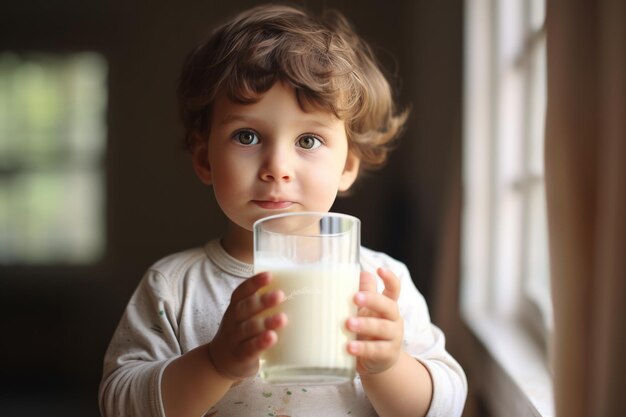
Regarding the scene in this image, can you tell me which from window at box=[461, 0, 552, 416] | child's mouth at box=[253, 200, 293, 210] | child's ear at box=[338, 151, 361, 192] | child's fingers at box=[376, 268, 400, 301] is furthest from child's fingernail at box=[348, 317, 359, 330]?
window at box=[461, 0, 552, 416]

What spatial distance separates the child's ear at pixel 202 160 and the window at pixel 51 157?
269cm

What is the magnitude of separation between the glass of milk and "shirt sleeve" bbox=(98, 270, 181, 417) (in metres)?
0.28

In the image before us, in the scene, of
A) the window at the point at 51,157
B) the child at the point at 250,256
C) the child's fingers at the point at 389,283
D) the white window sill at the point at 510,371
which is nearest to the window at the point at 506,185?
the white window sill at the point at 510,371

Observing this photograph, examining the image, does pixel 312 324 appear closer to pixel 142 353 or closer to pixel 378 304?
pixel 378 304

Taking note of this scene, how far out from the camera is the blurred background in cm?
337

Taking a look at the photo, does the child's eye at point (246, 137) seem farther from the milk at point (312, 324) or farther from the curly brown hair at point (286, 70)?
the milk at point (312, 324)

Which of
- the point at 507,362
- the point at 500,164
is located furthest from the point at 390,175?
the point at 507,362

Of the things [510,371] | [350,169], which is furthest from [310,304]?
[510,371]

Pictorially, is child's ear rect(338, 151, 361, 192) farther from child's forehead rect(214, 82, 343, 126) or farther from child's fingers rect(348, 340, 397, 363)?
child's fingers rect(348, 340, 397, 363)

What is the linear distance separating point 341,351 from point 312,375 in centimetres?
4

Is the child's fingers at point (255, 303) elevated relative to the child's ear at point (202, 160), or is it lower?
lower

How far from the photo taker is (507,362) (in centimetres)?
159

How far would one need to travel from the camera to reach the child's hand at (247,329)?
2.73 ft

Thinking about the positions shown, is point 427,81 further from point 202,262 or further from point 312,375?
point 312,375
